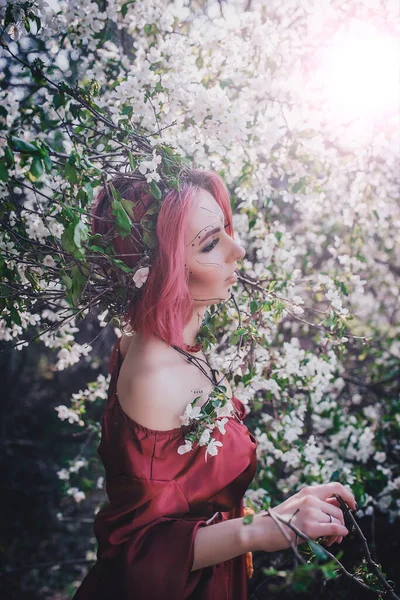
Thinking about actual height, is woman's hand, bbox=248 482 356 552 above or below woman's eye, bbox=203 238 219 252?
below

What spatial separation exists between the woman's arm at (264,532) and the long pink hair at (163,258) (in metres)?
0.57

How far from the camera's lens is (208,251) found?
1.54 m

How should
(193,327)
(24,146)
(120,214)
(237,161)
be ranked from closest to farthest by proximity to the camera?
(24,146), (120,214), (193,327), (237,161)

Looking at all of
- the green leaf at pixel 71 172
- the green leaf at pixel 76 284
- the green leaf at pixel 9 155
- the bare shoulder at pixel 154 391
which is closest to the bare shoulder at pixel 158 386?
the bare shoulder at pixel 154 391

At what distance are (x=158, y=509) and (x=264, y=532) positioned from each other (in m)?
0.30

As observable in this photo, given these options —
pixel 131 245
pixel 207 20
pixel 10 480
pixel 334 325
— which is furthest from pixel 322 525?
pixel 10 480

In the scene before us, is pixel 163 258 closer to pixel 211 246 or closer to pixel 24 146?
pixel 211 246

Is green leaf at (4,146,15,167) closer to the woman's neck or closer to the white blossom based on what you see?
the white blossom

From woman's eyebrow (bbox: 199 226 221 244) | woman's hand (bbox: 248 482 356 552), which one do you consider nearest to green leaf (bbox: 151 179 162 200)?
woman's eyebrow (bbox: 199 226 221 244)

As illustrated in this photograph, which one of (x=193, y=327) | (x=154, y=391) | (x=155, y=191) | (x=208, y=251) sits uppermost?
(x=155, y=191)

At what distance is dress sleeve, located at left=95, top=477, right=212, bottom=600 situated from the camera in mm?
1243

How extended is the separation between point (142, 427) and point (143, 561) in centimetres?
35

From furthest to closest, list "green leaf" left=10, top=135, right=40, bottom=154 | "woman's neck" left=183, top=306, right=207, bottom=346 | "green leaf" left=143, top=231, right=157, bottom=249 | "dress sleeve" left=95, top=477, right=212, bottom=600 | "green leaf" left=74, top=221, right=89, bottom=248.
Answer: "woman's neck" left=183, top=306, right=207, bottom=346, "green leaf" left=143, top=231, right=157, bottom=249, "dress sleeve" left=95, top=477, right=212, bottom=600, "green leaf" left=74, top=221, right=89, bottom=248, "green leaf" left=10, top=135, right=40, bottom=154

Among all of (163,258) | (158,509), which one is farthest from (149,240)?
(158,509)
